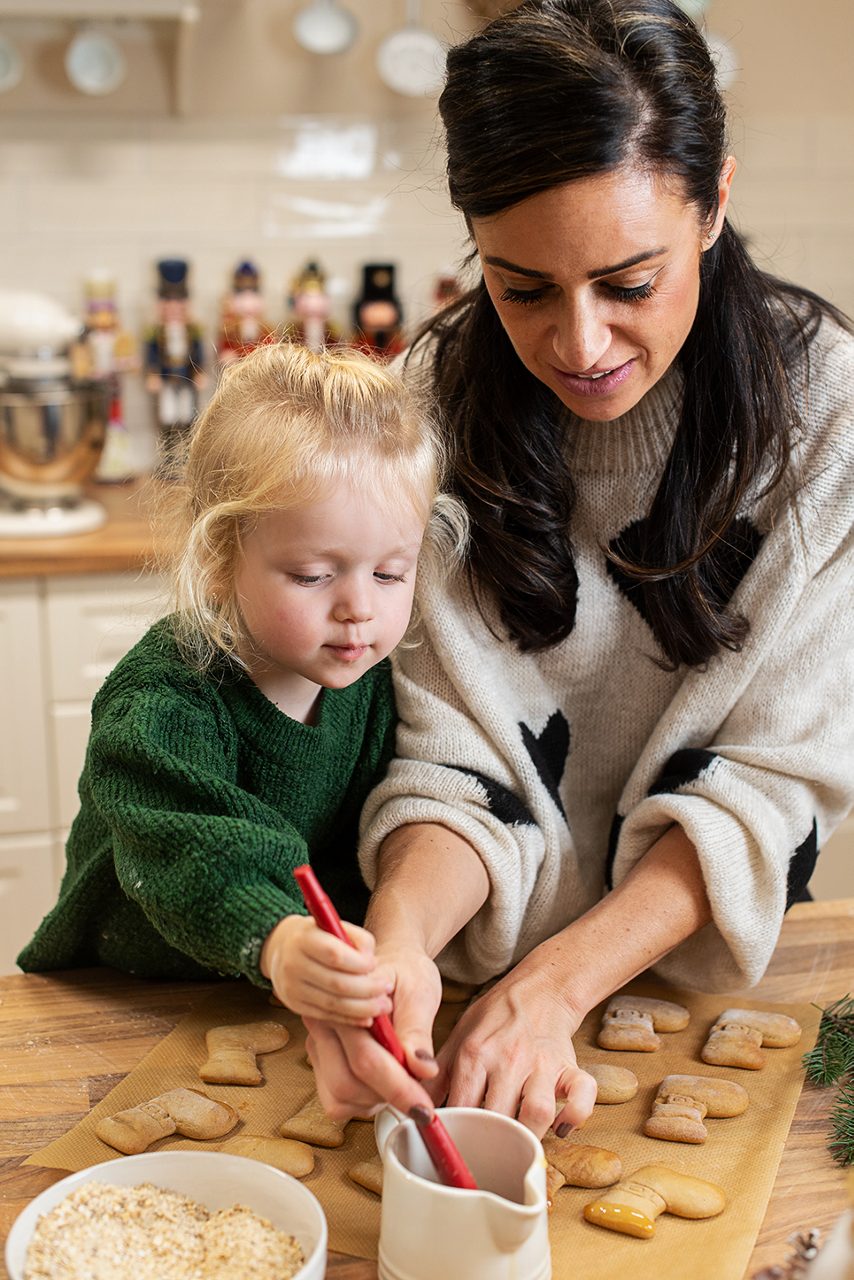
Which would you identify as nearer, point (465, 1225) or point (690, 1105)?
point (465, 1225)

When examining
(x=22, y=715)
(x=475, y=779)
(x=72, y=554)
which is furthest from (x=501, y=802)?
(x=22, y=715)

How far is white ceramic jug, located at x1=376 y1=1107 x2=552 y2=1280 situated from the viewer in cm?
78

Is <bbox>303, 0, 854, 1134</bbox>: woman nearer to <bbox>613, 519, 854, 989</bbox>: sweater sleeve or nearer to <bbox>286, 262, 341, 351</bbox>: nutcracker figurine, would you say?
<bbox>613, 519, 854, 989</bbox>: sweater sleeve

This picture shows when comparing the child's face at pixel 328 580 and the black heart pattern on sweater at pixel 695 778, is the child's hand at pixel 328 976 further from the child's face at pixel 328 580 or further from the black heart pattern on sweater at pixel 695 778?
the black heart pattern on sweater at pixel 695 778

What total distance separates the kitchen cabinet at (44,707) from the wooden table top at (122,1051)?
1.36 m

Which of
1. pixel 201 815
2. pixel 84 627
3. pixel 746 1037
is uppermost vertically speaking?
pixel 201 815

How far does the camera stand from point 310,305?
303 cm

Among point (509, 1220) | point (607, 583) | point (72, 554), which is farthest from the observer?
point (72, 554)

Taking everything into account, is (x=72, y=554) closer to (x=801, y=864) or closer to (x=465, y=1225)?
(x=801, y=864)

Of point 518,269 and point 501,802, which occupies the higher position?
point 518,269

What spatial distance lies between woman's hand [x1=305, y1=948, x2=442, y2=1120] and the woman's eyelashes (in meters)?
0.56

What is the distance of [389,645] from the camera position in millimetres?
1147

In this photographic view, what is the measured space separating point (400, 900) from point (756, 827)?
306mm

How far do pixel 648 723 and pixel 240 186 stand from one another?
6.77 ft
